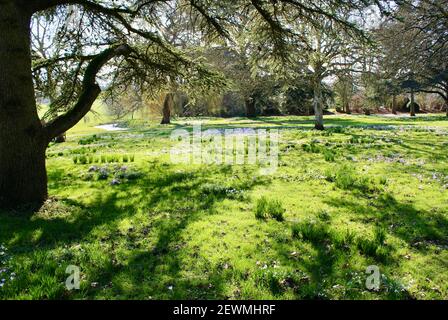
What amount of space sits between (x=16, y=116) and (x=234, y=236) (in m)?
5.03

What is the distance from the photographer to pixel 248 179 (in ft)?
31.3

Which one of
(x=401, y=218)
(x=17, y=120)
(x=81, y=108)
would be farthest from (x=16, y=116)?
(x=401, y=218)

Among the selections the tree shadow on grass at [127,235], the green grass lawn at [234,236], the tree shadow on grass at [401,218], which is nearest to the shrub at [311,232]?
the green grass lawn at [234,236]

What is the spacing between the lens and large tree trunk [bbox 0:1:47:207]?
6906 millimetres

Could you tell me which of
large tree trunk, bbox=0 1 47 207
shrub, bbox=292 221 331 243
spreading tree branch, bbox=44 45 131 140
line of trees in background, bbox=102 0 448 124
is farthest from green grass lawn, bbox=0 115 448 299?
line of trees in background, bbox=102 0 448 124

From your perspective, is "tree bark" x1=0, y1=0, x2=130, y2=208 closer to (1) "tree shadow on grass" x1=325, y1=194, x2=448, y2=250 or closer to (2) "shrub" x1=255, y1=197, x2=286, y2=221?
(2) "shrub" x1=255, y1=197, x2=286, y2=221

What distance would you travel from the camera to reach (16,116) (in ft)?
23.0

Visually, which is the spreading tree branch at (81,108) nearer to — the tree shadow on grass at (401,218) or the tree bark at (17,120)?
the tree bark at (17,120)

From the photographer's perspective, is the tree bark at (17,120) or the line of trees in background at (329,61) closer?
the tree bark at (17,120)

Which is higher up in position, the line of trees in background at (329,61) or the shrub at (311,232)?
the line of trees in background at (329,61)

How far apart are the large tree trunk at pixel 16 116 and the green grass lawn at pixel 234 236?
0.60m

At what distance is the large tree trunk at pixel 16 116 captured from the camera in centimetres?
691

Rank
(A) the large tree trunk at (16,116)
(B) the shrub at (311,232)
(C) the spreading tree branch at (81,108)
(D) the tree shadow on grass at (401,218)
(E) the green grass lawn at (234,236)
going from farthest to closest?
(C) the spreading tree branch at (81,108) → (A) the large tree trunk at (16,116) → (D) the tree shadow on grass at (401,218) → (B) the shrub at (311,232) → (E) the green grass lawn at (234,236)
